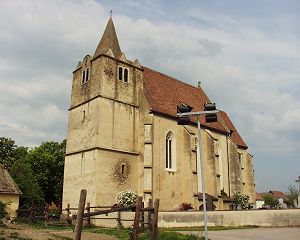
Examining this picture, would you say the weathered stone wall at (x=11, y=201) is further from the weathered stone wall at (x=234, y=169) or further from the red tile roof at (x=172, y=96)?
the weathered stone wall at (x=234, y=169)

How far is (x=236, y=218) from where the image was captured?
24375 millimetres

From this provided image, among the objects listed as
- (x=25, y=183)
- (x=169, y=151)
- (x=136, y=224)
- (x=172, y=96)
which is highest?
(x=172, y=96)

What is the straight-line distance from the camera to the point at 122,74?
111 feet

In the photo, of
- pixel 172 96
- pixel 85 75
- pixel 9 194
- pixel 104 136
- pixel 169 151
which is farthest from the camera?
pixel 172 96

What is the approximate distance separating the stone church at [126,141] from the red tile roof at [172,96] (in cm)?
16

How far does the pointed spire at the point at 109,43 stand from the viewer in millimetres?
34469

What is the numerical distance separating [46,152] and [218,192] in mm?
28330

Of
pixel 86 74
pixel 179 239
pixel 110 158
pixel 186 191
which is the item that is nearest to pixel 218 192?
pixel 186 191

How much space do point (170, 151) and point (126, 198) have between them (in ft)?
23.2

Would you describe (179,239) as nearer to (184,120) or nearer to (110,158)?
(184,120)

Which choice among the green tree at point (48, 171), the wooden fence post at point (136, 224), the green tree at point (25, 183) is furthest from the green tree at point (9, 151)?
the wooden fence post at point (136, 224)

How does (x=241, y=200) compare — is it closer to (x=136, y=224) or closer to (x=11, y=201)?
(x=11, y=201)

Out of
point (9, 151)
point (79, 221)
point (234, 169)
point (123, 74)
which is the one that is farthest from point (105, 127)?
point (9, 151)

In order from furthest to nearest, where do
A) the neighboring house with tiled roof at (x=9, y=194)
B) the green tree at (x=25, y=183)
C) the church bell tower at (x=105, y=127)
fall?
the green tree at (x=25, y=183) < the neighboring house with tiled roof at (x=9, y=194) < the church bell tower at (x=105, y=127)
